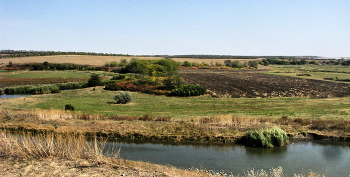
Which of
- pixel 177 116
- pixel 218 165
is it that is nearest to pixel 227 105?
pixel 177 116

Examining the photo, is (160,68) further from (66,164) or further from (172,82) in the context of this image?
(66,164)

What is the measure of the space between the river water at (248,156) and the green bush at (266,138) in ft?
1.67

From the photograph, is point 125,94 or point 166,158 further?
point 125,94

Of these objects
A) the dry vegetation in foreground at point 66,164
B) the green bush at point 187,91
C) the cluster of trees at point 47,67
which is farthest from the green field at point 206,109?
the cluster of trees at point 47,67

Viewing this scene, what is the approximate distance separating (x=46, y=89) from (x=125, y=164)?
4383 centimetres

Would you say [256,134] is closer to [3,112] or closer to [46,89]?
[3,112]

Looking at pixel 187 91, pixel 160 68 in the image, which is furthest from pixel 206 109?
pixel 160 68

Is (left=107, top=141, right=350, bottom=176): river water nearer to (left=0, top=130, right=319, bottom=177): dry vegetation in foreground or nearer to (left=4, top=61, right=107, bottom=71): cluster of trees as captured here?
(left=0, top=130, right=319, bottom=177): dry vegetation in foreground

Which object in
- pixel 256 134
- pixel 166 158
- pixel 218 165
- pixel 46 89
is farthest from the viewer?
pixel 46 89

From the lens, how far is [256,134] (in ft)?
69.8

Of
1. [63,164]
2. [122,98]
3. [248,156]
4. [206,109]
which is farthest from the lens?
[122,98]

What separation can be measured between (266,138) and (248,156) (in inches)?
111

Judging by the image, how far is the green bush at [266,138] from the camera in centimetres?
2078

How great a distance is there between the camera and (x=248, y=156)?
61.8 ft
